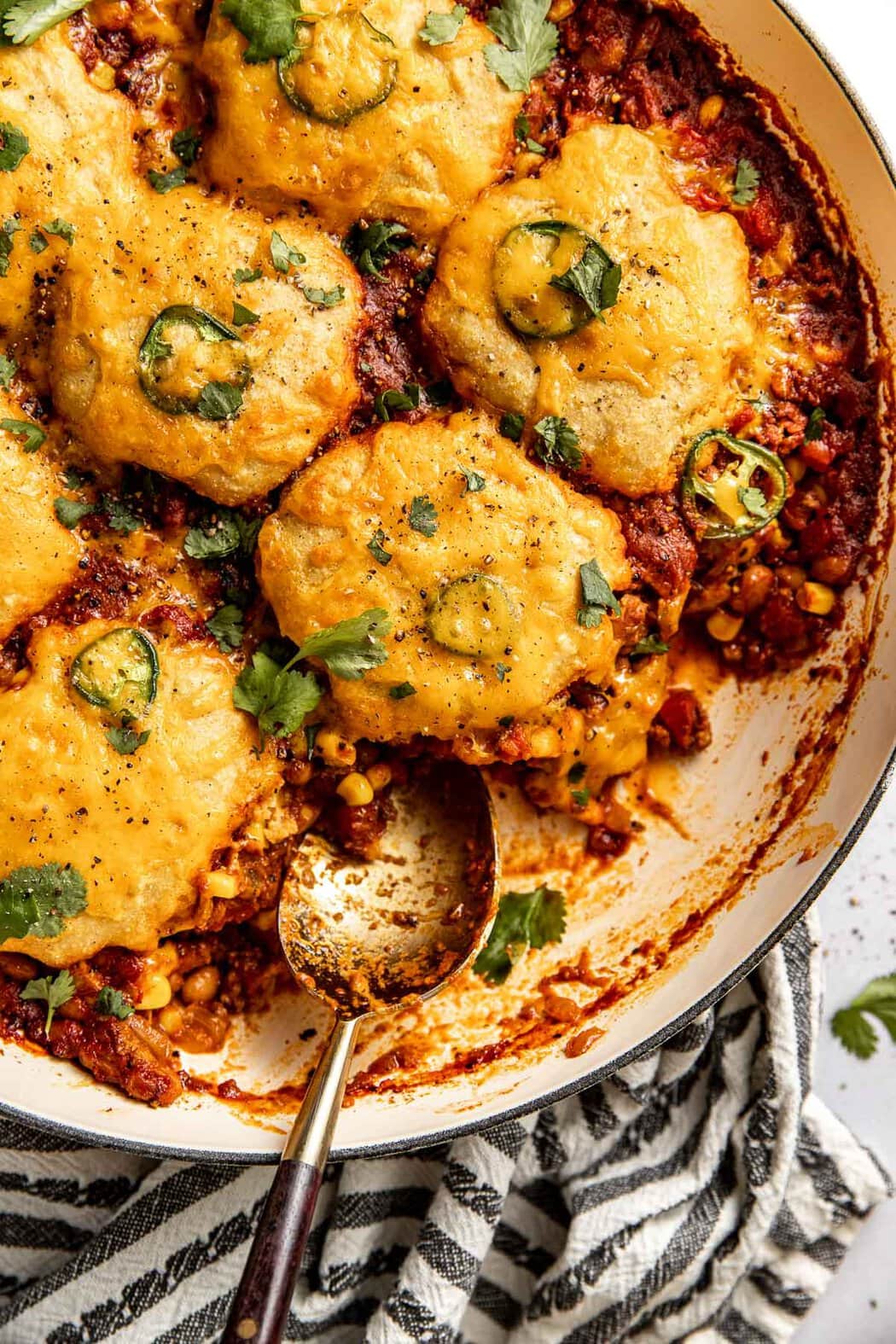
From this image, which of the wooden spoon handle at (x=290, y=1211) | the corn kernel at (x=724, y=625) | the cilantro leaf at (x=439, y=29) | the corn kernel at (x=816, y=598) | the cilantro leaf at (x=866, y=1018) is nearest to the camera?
the wooden spoon handle at (x=290, y=1211)

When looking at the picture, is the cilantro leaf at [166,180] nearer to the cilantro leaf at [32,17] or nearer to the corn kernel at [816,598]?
the cilantro leaf at [32,17]

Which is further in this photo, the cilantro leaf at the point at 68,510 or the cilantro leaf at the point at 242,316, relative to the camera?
the cilantro leaf at the point at 68,510

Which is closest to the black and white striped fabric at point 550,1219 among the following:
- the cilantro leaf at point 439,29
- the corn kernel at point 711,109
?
the corn kernel at point 711,109

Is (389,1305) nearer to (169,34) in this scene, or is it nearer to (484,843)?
(484,843)

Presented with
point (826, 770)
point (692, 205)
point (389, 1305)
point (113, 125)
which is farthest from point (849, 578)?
point (389, 1305)

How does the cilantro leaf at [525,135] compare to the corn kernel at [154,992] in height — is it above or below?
above

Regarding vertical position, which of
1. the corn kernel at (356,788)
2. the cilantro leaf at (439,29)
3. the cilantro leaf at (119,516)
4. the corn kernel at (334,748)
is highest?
the cilantro leaf at (439,29)

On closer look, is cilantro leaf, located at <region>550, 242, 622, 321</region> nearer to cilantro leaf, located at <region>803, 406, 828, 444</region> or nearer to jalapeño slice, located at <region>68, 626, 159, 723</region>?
cilantro leaf, located at <region>803, 406, 828, 444</region>
